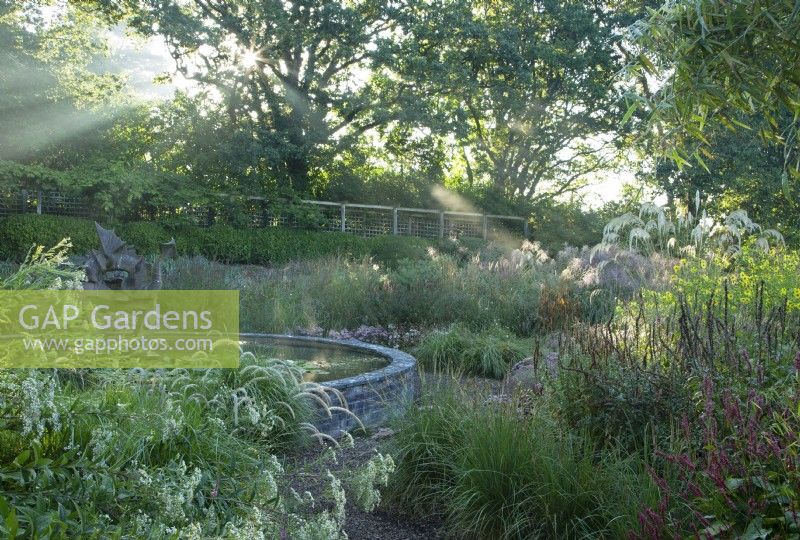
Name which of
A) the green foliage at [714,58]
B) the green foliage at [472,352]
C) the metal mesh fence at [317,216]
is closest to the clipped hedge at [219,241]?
the metal mesh fence at [317,216]

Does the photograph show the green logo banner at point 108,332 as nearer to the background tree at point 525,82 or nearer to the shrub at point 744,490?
the shrub at point 744,490

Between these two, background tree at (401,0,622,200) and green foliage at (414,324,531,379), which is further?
background tree at (401,0,622,200)

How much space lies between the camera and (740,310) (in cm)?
464

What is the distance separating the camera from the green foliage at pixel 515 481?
2768 mm

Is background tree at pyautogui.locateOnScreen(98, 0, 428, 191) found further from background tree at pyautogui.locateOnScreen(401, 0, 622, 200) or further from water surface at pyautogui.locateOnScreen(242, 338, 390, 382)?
water surface at pyautogui.locateOnScreen(242, 338, 390, 382)

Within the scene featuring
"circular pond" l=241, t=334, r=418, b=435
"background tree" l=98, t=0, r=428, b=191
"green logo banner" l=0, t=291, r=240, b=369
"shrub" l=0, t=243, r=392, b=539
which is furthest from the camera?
"background tree" l=98, t=0, r=428, b=191

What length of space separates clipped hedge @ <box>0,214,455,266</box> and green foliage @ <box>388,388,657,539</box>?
32.0ft

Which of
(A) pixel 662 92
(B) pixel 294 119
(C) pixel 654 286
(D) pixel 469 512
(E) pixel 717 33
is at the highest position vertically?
(B) pixel 294 119

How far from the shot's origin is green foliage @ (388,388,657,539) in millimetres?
2768

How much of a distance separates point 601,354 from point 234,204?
15119 millimetres

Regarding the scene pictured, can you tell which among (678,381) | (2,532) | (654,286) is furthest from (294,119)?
(2,532)

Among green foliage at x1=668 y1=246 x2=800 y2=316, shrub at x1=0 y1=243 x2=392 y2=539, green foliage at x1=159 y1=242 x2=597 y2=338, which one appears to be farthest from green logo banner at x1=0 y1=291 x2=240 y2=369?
green foliage at x1=668 y1=246 x2=800 y2=316

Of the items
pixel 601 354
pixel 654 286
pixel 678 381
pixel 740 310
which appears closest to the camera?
pixel 678 381

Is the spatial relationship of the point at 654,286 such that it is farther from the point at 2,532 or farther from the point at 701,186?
the point at 701,186
